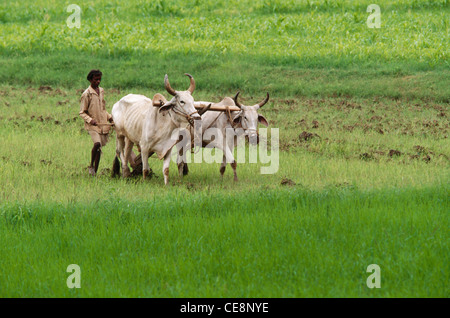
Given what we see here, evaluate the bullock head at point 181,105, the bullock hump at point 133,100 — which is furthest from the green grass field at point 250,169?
the bullock hump at point 133,100

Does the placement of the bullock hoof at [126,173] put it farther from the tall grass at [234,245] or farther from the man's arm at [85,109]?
the tall grass at [234,245]

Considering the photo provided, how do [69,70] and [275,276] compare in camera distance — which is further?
[69,70]

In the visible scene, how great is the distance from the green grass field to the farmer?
34 cm

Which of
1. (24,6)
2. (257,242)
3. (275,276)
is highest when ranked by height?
(24,6)

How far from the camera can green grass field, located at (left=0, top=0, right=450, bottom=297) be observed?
17.8 feet

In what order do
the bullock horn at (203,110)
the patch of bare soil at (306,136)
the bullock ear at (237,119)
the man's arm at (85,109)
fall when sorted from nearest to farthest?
the bullock horn at (203,110), the bullock ear at (237,119), the man's arm at (85,109), the patch of bare soil at (306,136)

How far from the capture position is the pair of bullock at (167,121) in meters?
8.88

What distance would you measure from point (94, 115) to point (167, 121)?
46.6 inches

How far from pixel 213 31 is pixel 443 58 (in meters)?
7.70

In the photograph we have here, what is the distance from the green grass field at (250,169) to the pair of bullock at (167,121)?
44 centimetres

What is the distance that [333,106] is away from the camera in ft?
50.3
